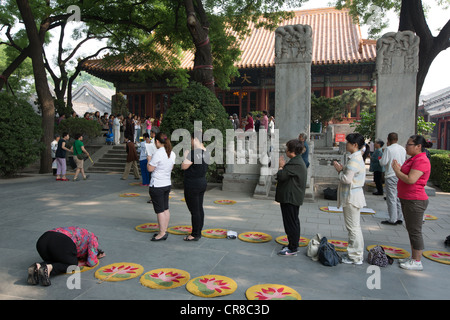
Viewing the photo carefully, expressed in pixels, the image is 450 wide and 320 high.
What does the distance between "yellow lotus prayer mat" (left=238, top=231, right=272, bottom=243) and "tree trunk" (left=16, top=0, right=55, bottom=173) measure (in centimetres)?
1064

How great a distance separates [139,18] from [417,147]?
1369 cm

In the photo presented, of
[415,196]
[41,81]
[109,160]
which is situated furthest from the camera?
[109,160]

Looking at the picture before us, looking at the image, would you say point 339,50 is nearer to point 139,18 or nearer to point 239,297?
point 139,18

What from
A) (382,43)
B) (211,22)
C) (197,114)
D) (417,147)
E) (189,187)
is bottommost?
(189,187)

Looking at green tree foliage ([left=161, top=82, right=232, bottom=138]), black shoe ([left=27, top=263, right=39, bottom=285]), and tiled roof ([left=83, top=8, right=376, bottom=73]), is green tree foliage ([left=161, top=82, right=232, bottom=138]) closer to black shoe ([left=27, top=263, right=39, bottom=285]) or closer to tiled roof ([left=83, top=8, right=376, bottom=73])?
black shoe ([left=27, top=263, right=39, bottom=285])

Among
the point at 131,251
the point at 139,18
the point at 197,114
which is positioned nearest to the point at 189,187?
the point at 131,251

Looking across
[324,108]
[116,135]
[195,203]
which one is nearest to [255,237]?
[195,203]

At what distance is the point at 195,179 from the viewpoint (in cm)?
507

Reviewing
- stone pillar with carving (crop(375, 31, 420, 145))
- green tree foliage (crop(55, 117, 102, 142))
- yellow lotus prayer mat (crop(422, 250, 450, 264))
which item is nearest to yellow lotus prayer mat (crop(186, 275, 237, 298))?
yellow lotus prayer mat (crop(422, 250, 450, 264))

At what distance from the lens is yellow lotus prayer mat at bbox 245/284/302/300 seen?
11.0ft

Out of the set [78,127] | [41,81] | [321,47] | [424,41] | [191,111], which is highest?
[321,47]

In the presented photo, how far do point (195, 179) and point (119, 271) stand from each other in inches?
67.0

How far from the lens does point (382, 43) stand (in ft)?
33.2

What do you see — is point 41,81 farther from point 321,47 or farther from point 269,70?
point 321,47
